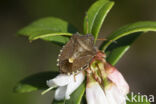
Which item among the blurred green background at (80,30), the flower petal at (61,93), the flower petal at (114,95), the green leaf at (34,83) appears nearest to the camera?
the flower petal at (114,95)

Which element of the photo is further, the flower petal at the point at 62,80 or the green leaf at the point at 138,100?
the green leaf at the point at 138,100

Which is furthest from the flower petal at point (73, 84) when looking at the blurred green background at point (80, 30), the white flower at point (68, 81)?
the blurred green background at point (80, 30)

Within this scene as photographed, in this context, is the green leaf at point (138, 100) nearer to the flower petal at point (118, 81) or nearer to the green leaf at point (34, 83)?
the flower petal at point (118, 81)

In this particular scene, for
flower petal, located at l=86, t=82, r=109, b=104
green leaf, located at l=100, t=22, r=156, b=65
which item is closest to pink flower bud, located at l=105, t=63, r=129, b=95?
flower petal, located at l=86, t=82, r=109, b=104

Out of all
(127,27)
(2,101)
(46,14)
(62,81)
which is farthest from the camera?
(46,14)

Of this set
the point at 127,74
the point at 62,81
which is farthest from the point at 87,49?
the point at 127,74

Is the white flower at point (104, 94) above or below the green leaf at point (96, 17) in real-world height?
below

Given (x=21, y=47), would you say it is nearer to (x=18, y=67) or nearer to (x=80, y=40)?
(x=18, y=67)

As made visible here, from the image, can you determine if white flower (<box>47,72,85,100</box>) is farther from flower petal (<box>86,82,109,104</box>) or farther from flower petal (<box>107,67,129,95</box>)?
flower petal (<box>107,67,129,95</box>)
